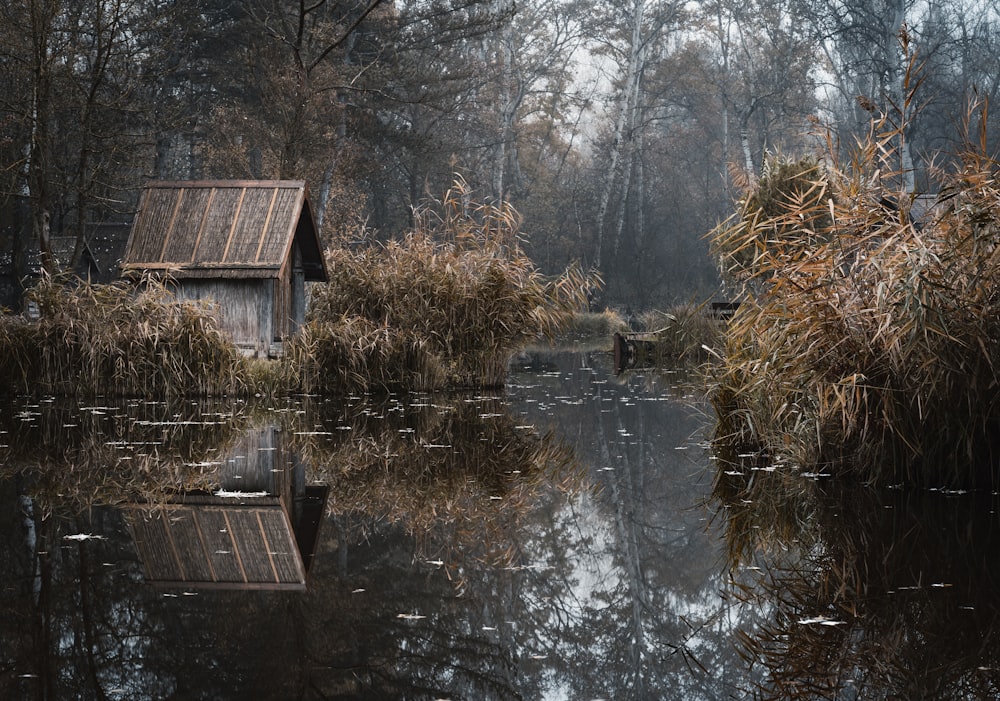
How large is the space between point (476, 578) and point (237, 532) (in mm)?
1536

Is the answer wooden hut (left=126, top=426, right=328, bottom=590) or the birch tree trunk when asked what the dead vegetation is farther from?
the birch tree trunk

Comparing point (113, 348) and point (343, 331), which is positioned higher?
point (343, 331)

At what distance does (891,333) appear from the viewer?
20.9 feet

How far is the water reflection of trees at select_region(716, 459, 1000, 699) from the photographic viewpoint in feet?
10.3

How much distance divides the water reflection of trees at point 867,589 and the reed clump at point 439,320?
28.3 ft

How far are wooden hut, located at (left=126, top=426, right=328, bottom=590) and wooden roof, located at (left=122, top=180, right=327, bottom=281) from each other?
897 cm

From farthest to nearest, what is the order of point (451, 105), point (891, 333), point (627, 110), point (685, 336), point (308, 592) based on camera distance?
point (627, 110) → point (451, 105) → point (685, 336) → point (891, 333) → point (308, 592)

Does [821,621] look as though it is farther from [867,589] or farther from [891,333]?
[891,333]

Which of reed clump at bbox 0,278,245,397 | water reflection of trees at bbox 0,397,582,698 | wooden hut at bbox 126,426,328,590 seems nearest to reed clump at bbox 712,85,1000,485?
water reflection of trees at bbox 0,397,582,698

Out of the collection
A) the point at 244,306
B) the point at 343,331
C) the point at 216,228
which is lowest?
the point at 343,331

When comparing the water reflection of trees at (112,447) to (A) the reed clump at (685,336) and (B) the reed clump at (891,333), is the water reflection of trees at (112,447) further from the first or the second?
(A) the reed clump at (685,336)

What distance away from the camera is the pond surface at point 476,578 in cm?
318

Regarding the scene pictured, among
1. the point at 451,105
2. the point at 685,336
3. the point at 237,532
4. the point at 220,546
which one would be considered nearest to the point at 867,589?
the point at 220,546

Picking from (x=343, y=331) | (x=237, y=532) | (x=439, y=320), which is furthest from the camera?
(x=439, y=320)
